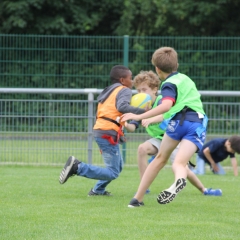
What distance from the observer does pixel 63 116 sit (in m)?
13.6

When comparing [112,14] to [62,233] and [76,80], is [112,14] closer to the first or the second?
[76,80]

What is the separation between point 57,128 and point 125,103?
16.4ft

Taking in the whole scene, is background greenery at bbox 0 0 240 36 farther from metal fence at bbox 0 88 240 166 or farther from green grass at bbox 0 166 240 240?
green grass at bbox 0 166 240 240

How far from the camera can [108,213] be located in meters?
7.64

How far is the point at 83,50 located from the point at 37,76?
101 centimetres

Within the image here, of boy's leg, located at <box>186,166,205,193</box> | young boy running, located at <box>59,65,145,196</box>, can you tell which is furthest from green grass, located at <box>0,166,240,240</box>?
young boy running, located at <box>59,65,145,196</box>

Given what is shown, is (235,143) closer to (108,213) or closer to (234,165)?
(234,165)

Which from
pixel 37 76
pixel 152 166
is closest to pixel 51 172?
pixel 37 76

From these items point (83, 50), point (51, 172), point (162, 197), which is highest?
point (83, 50)

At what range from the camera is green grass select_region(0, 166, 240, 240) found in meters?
6.48

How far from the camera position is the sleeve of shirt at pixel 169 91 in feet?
24.3

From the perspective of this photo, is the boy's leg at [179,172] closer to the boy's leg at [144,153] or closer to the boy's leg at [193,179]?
the boy's leg at [193,179]

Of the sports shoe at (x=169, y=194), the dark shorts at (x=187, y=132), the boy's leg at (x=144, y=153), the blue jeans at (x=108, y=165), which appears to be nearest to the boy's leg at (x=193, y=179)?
the boy's leg at (x=144, y=153)

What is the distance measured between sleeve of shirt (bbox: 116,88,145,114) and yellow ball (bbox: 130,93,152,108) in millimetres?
183
